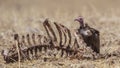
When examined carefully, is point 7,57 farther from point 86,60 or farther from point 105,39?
point 105,39

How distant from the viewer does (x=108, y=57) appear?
4.96 meters

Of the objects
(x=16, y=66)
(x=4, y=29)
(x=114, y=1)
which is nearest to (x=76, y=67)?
(x=16, y=66)

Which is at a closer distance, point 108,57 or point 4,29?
point 108,57

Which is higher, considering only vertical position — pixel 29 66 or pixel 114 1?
pixel 114 1

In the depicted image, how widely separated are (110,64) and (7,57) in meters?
0.93

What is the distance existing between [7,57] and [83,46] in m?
0.71

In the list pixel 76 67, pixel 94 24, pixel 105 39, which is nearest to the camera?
pixel 76 67

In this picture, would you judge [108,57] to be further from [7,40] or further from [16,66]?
[7,40]

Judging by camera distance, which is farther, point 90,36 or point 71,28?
point 71,28

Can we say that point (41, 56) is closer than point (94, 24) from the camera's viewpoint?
Yes

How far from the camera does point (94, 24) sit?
7574 mm

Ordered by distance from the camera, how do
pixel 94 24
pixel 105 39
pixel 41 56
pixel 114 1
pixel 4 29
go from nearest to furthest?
pixel 41 56, pixel 105 39, pixel 4 29, pixel 94 24, pixel 114 1

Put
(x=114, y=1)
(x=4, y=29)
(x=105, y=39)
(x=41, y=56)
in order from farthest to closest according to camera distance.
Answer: (x=114, y=1) → (x=4, y=29) → (x=105, y=39) → (x=41, y=56)

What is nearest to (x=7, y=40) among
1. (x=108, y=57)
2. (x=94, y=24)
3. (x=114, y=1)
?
(x=108, y=57)
